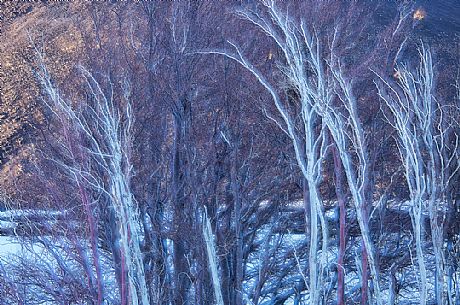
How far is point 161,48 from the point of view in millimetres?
13109

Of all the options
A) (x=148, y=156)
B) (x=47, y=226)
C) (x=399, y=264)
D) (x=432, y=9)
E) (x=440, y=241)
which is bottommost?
(x=440, y=241)

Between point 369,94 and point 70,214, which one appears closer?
point 70,214

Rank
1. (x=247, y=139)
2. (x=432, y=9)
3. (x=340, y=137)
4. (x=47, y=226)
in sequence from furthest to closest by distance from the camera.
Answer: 1. (x=432, y=9)
2. (x=247, y=139)
3. (x=47, y=226)
4. (x=340, y=137)

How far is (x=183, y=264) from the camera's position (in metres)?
13.3

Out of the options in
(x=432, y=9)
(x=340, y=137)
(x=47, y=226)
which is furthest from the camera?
(x=432, y=9)

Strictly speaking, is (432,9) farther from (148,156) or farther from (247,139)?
(148,156)

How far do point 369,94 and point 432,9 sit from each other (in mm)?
11257

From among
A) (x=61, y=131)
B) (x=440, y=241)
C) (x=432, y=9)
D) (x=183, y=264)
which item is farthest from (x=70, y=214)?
(x=432, y=9)

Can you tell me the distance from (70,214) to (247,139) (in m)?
4.15

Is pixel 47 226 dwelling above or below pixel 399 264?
above

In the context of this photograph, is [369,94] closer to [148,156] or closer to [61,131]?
[148,156]

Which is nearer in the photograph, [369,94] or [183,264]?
[183,264]

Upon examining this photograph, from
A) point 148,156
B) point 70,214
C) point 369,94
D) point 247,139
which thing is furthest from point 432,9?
point 70,214

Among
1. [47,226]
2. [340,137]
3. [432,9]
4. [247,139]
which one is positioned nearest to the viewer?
[340,137]
